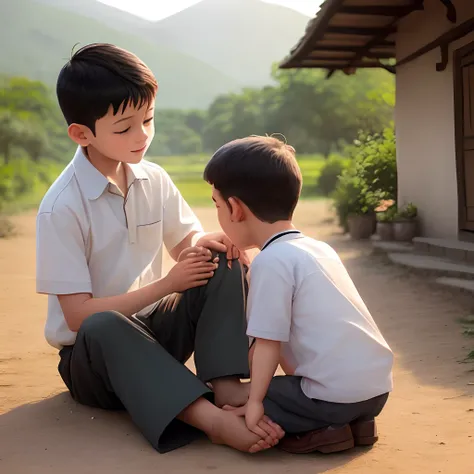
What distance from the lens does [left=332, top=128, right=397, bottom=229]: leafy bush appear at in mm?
11008

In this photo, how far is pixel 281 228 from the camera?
266 centimetres

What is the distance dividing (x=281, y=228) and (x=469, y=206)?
5.32 m

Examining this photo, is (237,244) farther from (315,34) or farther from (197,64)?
(197,64)

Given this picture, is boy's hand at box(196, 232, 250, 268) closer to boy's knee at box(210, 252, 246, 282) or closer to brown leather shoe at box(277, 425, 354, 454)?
boy's knee at box(210, 252, 246, 282)

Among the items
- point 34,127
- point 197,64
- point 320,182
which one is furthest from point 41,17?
point 320,182

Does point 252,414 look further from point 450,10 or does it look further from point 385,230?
point 385,230

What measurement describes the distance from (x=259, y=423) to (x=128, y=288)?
2.78ft

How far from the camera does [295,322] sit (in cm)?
256

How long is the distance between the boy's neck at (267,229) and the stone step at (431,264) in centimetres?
420

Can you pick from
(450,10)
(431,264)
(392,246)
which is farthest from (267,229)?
(392,246)

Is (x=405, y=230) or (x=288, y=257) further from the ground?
(x=288, y=257)

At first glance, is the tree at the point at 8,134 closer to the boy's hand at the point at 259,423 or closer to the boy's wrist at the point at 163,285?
the boy's wrist at the point at 163,285

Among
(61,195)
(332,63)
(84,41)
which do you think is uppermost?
(84,41)

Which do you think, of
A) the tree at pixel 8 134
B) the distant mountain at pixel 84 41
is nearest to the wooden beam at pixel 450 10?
the tree at pixel 8 134
